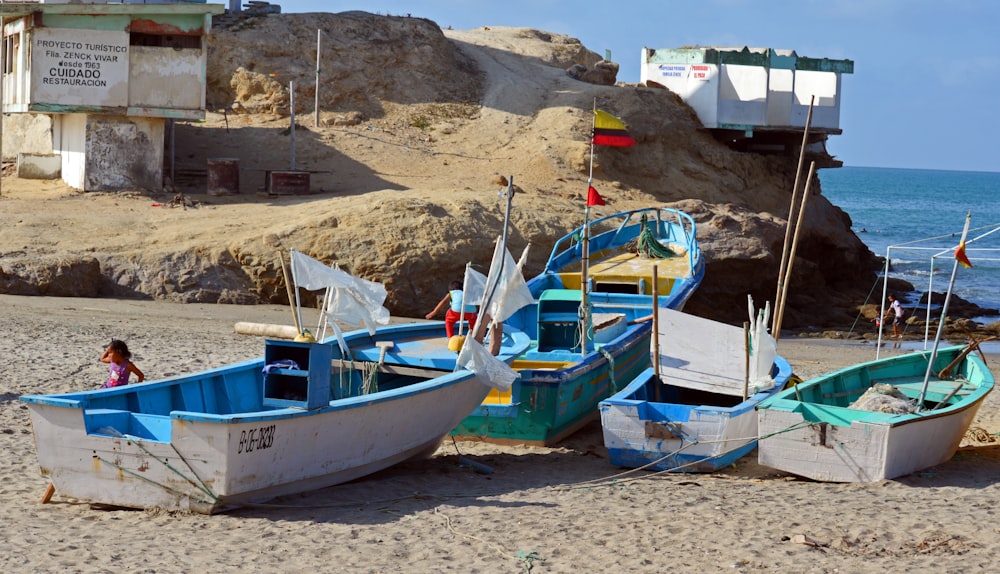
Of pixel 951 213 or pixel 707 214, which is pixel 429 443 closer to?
pixel 707 214

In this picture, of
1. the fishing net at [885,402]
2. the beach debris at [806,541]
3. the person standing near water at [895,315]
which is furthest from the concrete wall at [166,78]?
the beach debris at [806,541]

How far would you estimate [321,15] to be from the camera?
3531 centimetres

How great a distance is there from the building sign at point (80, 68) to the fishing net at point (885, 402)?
1876 cm

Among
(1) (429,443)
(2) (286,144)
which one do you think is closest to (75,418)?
(1) (429,443)

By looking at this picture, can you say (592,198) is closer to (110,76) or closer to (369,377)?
(369,377)

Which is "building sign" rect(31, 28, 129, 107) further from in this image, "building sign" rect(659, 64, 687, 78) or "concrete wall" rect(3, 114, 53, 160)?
"building sign" rect(659, 64, 687, 78)

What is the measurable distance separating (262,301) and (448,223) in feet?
12.3

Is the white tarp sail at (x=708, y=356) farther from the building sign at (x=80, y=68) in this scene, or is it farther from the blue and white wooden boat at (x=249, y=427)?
the building sign at (x=80, y=68)

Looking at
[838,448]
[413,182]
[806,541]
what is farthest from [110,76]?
[806,541]

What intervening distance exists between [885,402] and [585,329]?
326 cm

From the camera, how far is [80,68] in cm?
2555

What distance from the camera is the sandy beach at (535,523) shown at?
8.27m

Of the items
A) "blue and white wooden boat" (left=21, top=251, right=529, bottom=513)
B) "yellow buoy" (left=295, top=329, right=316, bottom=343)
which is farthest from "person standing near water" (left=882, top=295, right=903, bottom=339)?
"yellow buoy" (left=295, top=329, right=316, bottom=343)

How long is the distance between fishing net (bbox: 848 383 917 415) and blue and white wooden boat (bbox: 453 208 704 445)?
2.84 meters
